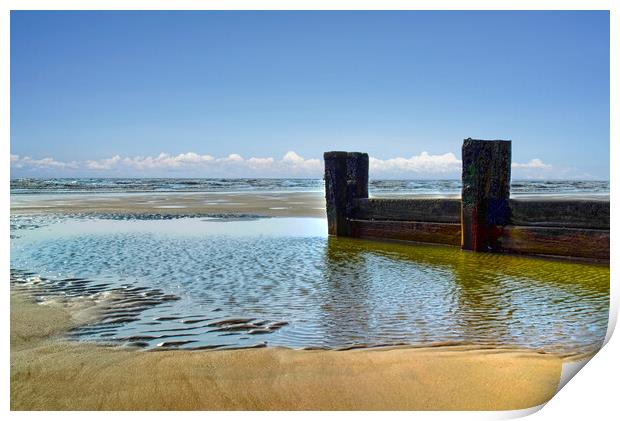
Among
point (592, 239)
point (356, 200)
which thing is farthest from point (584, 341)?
point (356, 200)

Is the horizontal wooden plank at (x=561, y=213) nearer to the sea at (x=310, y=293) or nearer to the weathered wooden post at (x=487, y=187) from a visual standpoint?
the weathered wooden post at (x=487, y=187)

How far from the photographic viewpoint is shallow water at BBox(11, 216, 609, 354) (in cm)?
379

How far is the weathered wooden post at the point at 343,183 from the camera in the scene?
9773 millimetres

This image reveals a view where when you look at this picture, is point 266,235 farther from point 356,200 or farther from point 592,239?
point 592,239

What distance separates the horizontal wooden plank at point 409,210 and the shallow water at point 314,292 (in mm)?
471

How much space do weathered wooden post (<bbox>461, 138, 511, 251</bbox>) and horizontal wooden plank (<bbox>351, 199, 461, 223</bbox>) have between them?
0.50 meters

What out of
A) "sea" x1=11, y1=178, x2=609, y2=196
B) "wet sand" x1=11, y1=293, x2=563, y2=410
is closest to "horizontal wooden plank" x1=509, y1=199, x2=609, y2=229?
"wet sand" x1=11, y1=293, x2=563, y2=410

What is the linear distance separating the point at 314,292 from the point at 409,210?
13.4 ft

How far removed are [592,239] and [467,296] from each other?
244 cm

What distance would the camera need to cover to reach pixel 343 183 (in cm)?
981

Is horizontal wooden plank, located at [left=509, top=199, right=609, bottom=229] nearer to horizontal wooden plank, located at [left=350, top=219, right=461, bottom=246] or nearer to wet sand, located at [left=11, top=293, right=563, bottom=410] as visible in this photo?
horizontal wooden plank, located at [left=350, top=219, right=461, bottom=246]

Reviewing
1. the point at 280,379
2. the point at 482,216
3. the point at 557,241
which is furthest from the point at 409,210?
the point at 280,379

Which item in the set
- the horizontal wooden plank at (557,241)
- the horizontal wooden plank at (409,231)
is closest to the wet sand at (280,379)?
the horizontal wooden plank at (557,241)
